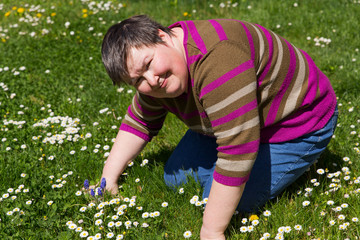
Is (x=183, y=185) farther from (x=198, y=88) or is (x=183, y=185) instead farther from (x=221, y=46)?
(x=221, y=46)

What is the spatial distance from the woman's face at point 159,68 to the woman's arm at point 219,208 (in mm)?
575

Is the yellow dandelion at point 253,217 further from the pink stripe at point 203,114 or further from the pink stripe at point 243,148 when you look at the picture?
the pink stripe at point 203,114

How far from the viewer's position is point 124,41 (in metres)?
2.30

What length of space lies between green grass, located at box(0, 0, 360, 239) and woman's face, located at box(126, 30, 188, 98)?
33.5 inches

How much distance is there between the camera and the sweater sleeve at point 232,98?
7.30 ft

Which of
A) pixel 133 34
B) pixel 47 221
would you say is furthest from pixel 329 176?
pixel 47 221

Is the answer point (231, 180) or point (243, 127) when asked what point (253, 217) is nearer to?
point (231, 180)

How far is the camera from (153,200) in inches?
114

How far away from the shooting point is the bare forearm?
3.12m

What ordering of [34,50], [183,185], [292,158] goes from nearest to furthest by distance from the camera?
[292,158], [183,185], [34,50]

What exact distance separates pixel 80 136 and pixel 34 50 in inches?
81.9

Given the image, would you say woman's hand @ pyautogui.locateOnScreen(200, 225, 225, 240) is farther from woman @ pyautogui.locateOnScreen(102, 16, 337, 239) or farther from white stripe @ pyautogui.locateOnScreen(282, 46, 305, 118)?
white stripe @ pyautogui.locateOnScreen(282, 46, 305, 118)

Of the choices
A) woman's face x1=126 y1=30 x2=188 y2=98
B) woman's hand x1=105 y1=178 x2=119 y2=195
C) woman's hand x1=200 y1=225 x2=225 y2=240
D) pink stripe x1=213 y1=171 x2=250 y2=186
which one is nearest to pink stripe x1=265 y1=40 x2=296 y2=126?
pink stripe x1=213 y1=171 x2=250 y2=186

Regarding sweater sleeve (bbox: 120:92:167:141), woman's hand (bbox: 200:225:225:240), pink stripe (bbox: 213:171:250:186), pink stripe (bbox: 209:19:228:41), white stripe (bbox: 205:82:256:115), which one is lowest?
woman's hand (bbox: 200:225:225:240)
